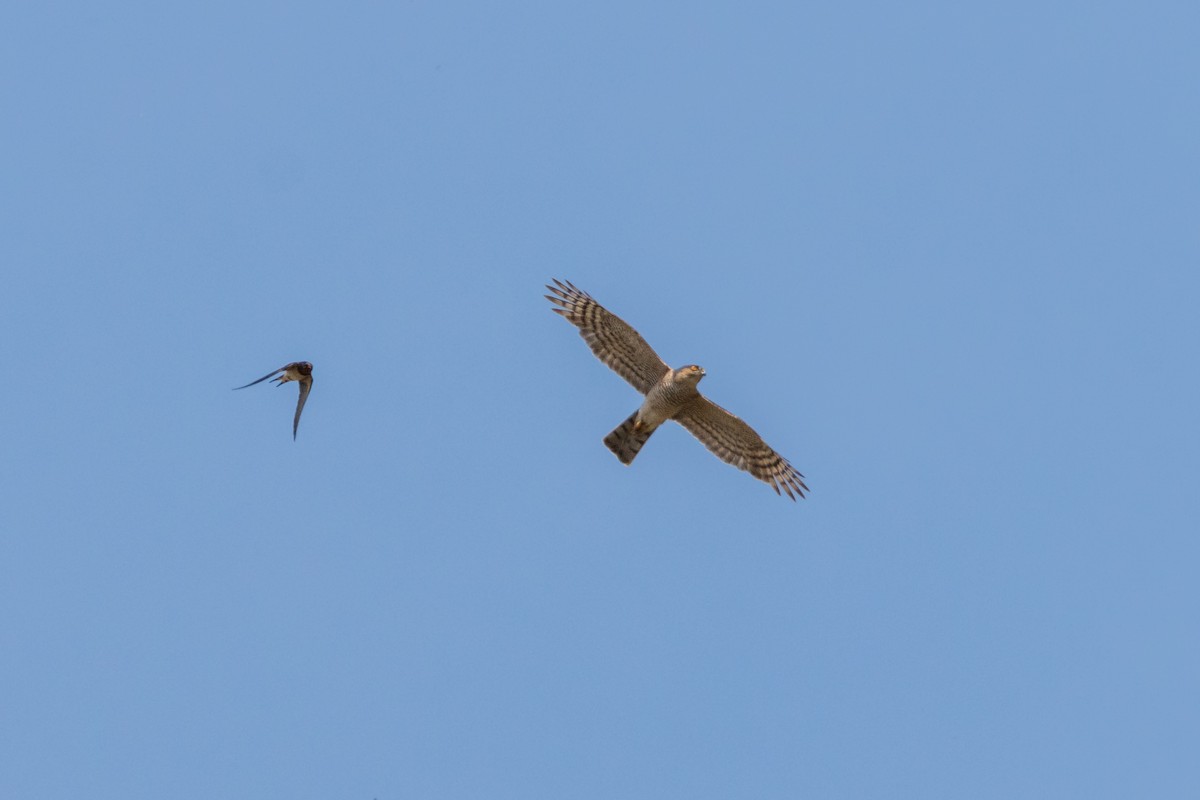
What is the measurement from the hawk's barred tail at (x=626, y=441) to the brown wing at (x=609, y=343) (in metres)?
0.59

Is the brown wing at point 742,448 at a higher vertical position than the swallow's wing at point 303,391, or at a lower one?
higher

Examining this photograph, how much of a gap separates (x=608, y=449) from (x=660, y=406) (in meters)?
1.00

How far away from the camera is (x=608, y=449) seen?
19000mm

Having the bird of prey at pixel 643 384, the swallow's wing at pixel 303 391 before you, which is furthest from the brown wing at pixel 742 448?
the swallow's wing at pixel 303 391

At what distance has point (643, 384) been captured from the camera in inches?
732

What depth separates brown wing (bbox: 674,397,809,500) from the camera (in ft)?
62.8

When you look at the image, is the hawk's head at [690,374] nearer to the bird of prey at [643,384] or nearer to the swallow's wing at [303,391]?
the bird of prey at [643,384]

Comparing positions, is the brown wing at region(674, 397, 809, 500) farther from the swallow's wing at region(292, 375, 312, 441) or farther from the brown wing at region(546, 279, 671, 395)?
the swallow's wing at region(292, 375, 312, 441)

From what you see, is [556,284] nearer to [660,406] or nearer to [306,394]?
[660,406]

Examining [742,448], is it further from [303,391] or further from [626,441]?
[303,391]

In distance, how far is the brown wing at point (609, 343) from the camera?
60.4ft

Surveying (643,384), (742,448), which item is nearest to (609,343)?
(643,384)

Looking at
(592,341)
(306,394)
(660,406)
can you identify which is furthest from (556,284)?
(306,394)

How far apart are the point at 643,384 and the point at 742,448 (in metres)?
1.88
